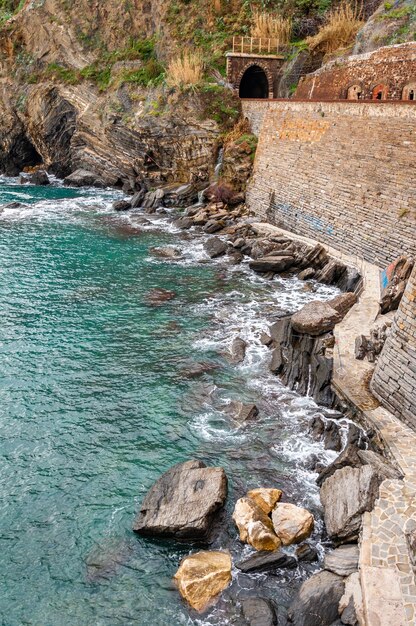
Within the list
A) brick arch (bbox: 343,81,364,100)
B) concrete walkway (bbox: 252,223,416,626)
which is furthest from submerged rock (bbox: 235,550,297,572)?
brick arch (bbox: 343,81,364,100)

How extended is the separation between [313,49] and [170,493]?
117 feet

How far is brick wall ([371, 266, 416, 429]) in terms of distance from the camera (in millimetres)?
12867

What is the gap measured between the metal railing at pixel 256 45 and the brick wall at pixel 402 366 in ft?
104

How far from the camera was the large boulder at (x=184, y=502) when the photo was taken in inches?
439

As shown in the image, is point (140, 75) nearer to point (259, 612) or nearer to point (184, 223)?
point (184, 223)

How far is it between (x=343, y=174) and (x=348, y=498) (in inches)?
704

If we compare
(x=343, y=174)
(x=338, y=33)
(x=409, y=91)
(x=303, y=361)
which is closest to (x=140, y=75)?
(x=338, y=33)

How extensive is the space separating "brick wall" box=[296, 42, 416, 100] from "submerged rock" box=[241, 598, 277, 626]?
25363 millimetres

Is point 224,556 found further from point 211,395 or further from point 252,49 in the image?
point 252,49

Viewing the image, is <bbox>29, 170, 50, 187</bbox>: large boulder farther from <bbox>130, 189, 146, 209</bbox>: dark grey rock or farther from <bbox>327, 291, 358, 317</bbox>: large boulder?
<bbox>327, 291, 358, 317</bbox>: large boulder

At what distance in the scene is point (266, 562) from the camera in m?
10.3

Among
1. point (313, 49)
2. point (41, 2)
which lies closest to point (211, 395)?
point (313, 49)

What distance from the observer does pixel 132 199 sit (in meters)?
38.5

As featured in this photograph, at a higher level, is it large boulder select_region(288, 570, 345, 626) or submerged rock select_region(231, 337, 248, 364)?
submerged rock select_region(231, 337, 248, 364)
